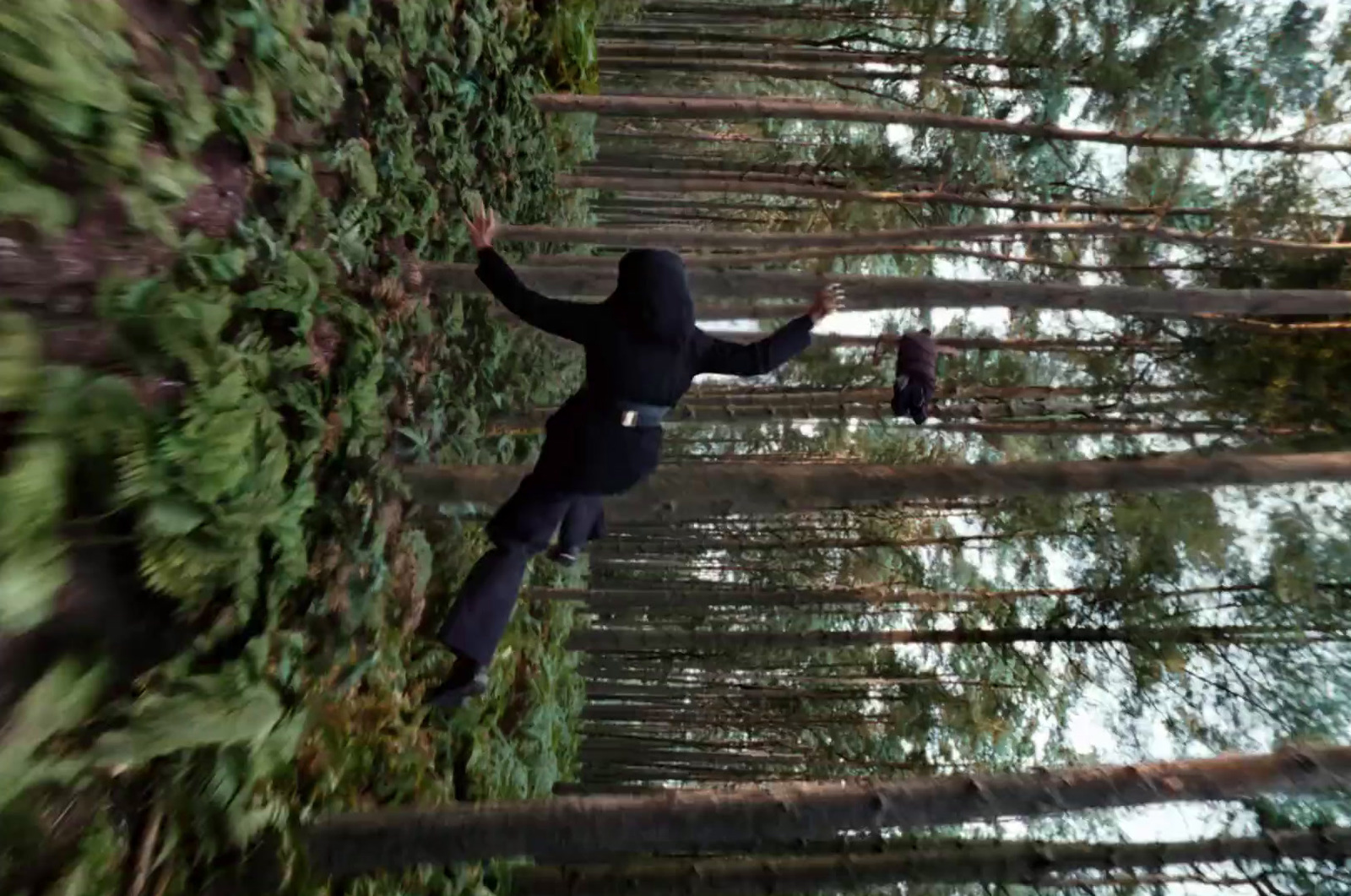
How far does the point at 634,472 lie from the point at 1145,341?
15.3 feet

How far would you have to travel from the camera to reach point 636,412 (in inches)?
132

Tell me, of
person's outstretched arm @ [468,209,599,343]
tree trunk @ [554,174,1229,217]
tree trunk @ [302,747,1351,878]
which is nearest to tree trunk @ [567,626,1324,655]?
tree trunk @ [554,174,1229,217]

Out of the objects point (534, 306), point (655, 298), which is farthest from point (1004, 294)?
point (534, 306)

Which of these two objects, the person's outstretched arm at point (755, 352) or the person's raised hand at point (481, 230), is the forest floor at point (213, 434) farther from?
the person's outstretched arm at point (755, 352)

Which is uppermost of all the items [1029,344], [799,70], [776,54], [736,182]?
[776,54]

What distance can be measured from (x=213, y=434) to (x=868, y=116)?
16.9ft

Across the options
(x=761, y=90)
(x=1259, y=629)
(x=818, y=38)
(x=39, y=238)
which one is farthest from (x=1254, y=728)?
(x=761, y=90)

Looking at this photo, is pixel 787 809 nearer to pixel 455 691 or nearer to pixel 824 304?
pixel 455 691

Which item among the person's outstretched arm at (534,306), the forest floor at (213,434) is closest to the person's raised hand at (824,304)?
the person's outstretched arm at (534,306)

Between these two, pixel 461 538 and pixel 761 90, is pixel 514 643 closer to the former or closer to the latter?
pixel 461 538

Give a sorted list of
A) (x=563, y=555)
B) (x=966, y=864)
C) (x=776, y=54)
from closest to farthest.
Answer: (x=966, y=864) < (x=563, y=555) < (x=776, y=54)

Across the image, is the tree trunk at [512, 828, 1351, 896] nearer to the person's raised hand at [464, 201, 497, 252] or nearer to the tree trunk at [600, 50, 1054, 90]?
the person's raised hand at [464, 201, 497, 252]

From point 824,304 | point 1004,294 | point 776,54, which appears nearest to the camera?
point 824,304

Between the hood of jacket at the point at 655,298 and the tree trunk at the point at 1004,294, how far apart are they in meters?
1.24
